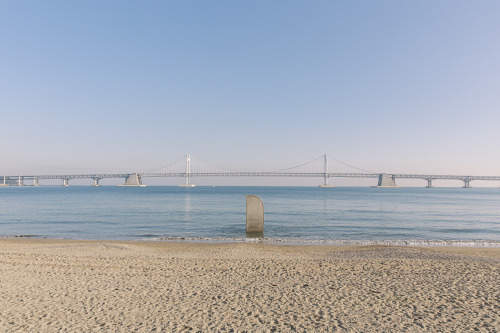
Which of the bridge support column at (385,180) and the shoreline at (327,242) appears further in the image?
the bridge support column at (385,180)

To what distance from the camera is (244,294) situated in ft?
17.2

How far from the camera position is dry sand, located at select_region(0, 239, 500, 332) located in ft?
13.3

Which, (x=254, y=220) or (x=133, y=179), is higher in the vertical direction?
(x=133, y=179)

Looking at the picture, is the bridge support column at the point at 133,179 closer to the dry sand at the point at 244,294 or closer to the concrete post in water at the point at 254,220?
the concrete post in water at the point at 254,220

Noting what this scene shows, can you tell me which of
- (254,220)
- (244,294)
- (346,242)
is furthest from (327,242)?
(244,294)

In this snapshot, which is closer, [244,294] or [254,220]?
[244,294]

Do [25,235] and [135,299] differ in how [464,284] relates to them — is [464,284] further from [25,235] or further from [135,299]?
[25,235]

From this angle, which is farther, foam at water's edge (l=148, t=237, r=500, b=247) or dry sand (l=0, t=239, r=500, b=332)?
foam at water's edge (l=148, t=237, r=500, b=247)

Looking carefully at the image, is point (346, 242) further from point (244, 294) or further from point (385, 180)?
point (385, 180)

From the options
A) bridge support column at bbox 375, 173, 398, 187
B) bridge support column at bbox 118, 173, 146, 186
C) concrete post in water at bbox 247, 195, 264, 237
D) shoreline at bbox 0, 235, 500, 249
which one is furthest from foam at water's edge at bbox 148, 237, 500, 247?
bridge support column at bbox 118, 173, 146, 186

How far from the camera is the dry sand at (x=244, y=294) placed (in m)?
4.06

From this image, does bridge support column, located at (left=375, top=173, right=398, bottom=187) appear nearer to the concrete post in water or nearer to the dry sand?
the concrete post in water

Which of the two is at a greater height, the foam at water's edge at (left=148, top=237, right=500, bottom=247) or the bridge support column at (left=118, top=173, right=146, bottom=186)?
the bridge support column at (left=118, top=173, right=146, bottom=186)

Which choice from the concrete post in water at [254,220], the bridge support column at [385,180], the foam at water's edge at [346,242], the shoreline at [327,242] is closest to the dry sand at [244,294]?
the shoreline at [327,242]
